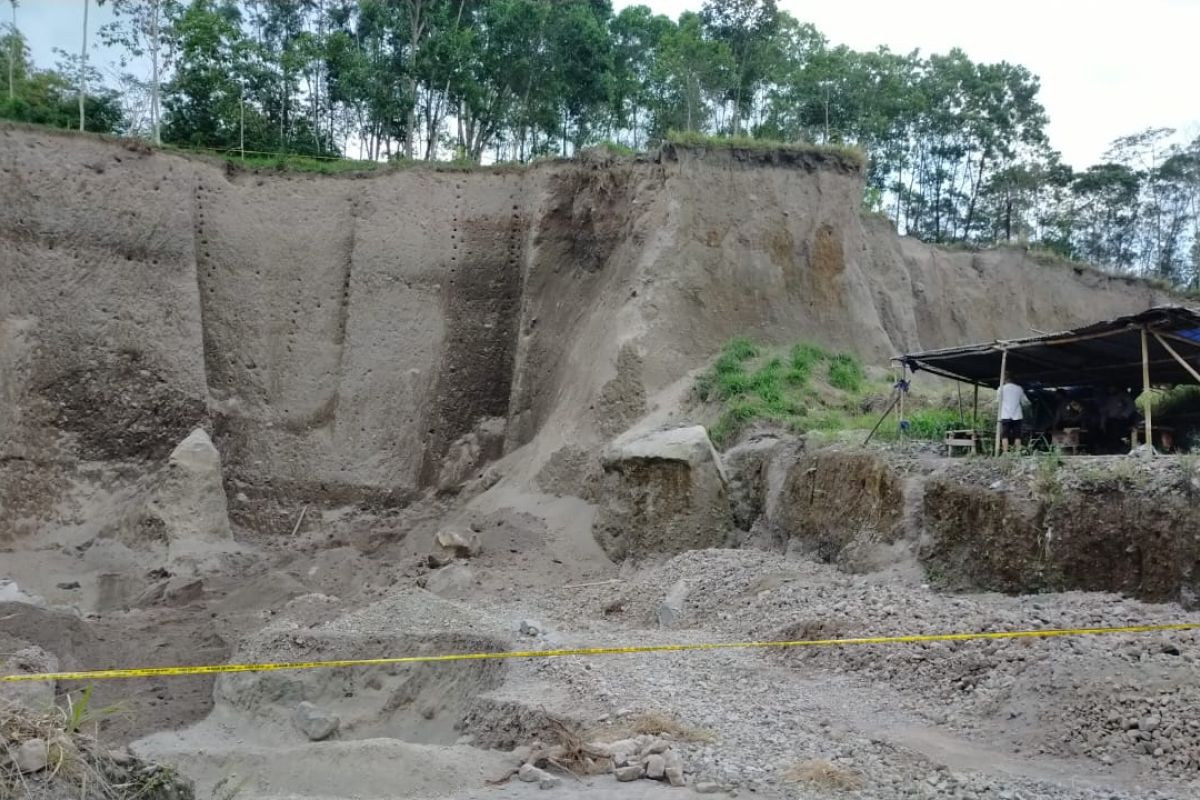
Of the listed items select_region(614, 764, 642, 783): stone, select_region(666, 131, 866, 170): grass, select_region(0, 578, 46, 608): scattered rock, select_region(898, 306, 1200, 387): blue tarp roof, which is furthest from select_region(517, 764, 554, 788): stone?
select_region(666, 131, 866, 170): grass

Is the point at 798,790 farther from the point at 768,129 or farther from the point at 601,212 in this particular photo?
the point at 768,129

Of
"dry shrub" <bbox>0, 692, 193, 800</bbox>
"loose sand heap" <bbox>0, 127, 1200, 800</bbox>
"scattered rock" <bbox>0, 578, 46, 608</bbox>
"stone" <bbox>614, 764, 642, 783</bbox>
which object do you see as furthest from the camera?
"scattered rock" <bbox>0, 578, 46, 608</bbox>

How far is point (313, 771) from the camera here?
29.7 feet

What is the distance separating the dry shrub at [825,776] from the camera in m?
7.22

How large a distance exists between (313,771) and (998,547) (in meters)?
6.99

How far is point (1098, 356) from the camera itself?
14.1 metres

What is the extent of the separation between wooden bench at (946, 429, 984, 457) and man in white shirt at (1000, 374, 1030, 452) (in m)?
0.35

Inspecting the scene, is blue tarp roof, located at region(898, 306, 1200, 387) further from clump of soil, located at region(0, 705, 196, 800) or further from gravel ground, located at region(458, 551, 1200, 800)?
clump of soil, located at region(0, 705, 196, 800)

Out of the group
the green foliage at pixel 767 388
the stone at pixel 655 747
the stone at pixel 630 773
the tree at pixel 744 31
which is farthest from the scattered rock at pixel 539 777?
the tree at pixel 744 31

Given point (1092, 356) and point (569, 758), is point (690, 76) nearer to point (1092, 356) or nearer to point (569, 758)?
point (1092, 356)

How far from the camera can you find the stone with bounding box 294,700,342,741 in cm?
1134

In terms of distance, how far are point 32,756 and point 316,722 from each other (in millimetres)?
6673

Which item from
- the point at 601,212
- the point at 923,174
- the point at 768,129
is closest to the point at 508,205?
the point at 601,212

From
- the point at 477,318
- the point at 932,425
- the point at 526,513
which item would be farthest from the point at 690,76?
the point at 932,425
